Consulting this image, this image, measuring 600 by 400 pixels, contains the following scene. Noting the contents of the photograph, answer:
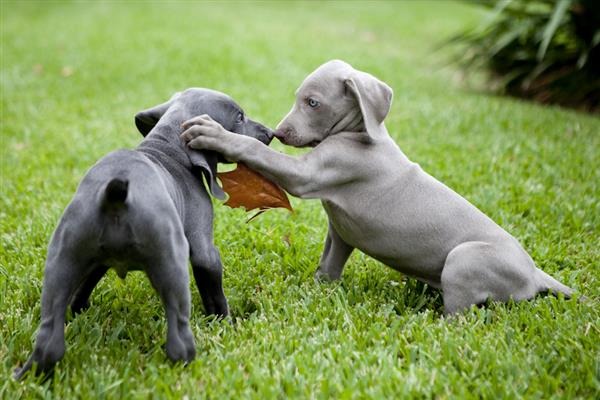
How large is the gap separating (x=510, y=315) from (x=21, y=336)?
8.15 ft

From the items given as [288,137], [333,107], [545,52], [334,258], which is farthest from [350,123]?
[545,52]

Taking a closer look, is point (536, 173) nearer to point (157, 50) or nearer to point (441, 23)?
point (157, 50)

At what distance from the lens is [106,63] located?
10930 millimetres

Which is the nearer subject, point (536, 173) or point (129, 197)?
point (129, 197)

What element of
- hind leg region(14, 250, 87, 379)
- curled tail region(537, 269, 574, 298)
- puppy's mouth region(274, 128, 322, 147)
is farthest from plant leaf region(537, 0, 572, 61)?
hind leg region(14, 250, 87, 379)

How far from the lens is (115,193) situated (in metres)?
2.77

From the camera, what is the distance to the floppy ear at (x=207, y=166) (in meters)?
3.46

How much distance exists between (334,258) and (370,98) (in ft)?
3.44

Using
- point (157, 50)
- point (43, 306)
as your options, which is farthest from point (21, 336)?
point (157, 50)

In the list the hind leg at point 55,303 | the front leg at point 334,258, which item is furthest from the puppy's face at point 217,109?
the hind leg at point 55,303

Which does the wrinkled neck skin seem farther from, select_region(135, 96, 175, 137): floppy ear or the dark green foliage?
the dark green foliage

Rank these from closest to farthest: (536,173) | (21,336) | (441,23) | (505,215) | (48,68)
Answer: (21,336)
(505,215)
(536,173)
(48,68)
(441,23)

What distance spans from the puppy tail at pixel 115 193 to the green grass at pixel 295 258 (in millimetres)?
763

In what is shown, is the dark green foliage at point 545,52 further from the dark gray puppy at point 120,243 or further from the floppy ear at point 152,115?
the dark gray puppy at point 120,243
